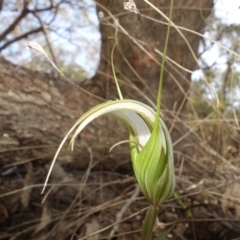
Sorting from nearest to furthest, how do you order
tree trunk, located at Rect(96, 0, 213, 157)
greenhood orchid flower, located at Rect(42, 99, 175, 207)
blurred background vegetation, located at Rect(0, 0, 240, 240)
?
greenhood orchid flower, located at Rect(42, 99, 175, 207) → blurred background vegetation, located at Rect(0, 0, 240, 240) → tree trunk, located at Rect(96, 0, 213, 157)

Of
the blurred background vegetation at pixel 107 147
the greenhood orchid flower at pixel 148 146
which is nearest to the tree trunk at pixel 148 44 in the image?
the blurred background vegetation at pixel 107 147

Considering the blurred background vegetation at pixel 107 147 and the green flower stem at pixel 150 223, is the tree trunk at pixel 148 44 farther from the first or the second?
the green flower stem at pixel 150 223

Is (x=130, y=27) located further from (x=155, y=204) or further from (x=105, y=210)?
(x=155, y=204)

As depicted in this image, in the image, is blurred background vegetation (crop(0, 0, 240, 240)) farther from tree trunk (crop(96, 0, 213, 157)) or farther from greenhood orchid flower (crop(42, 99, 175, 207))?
greenhood orchid flower (crop(42, 99, 175, 207))

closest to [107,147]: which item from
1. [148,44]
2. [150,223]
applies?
[148,44]

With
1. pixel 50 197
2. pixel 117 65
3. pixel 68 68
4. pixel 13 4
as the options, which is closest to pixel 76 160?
pixel 50 197

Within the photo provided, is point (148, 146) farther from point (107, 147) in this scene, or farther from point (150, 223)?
point (107, 147)

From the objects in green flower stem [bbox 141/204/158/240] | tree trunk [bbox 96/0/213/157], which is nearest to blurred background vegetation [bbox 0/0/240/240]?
tree trunk [bbox 96/0/213/157]

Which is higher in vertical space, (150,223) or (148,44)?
(148,44)
